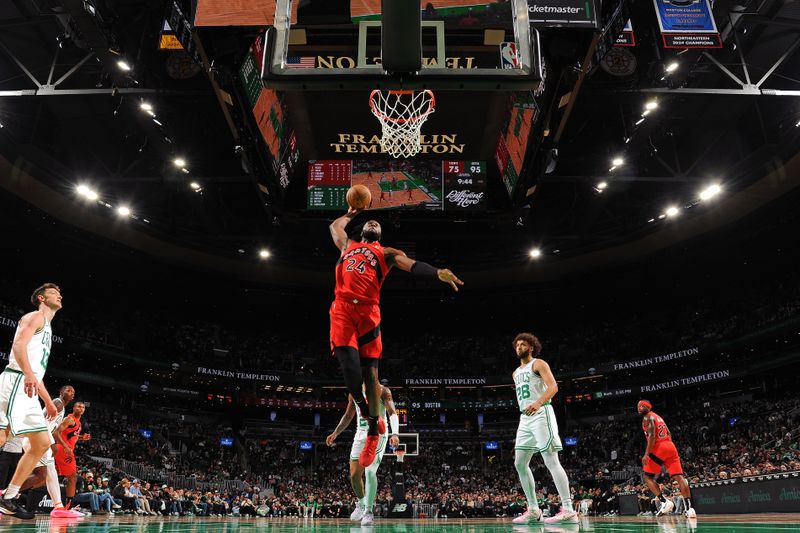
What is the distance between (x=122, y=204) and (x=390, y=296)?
16.7 m

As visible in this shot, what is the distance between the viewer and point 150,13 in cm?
1477

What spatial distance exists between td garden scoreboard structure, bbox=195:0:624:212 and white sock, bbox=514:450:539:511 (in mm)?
4230

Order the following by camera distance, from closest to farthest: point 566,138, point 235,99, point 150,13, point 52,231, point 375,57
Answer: point 375,57, point 235,99, point 150,13, point 566,138, point 52,231

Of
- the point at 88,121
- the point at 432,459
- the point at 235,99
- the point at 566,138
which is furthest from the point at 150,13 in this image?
the point at 432,459

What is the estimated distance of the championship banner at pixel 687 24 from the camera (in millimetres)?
11789

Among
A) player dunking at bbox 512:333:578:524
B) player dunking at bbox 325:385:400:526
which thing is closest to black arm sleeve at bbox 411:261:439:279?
player dunking at bbox 512:333:578:524

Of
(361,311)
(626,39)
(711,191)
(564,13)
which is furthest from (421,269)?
(711,191)

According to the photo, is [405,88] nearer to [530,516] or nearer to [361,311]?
[361,311]

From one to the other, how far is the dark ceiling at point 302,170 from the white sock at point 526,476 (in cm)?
667

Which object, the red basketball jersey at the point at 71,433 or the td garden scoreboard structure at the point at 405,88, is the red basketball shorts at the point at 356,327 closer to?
the td garden scoreboard structure at the point at 405,88

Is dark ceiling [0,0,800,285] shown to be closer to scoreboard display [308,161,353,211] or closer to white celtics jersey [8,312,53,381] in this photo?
scoreboard display [308,161,353,211]

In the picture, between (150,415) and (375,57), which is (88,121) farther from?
(150,415)

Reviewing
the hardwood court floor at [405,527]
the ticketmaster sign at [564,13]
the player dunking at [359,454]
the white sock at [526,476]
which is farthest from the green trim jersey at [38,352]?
the ticketmaster sign at [564,13]

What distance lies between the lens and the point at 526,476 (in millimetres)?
7254
